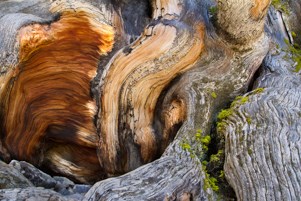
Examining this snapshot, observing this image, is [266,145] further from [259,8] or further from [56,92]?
[56,92]

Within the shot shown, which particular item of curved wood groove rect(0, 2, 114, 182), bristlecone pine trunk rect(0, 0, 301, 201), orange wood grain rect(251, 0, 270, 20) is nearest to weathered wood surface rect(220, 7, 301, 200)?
bristlecone pine trunk rect(0, 0, 301, 201)

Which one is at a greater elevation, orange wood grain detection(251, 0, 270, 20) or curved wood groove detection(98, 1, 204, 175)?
orange wood grain detection(251, 0, 270, 20)

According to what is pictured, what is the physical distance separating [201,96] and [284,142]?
76cm

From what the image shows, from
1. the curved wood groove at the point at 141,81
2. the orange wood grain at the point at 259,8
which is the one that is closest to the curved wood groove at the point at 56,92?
the curved wood groove at the point at 141,81

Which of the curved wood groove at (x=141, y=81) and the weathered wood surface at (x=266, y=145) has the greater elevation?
the curved wood groove at (x=141, y=81)

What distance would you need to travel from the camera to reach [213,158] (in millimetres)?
2490

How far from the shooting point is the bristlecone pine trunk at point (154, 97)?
2250mm

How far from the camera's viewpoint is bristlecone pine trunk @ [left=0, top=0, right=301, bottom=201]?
2.25 metres

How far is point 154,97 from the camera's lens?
10.2 ft

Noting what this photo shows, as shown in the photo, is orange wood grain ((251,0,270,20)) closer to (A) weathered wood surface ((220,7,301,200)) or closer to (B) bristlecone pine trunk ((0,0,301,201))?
(B) bristlecone pine trunk ((0,0,301,201))

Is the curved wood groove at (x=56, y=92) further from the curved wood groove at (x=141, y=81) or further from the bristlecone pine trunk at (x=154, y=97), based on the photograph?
the curved wood groove at (x=141, y=81)

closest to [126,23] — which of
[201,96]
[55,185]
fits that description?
[201,96]

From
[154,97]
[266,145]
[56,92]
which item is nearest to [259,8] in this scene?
[154,97]

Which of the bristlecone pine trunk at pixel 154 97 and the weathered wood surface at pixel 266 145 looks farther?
the bristlecone pine trunk at pixel 154 97
